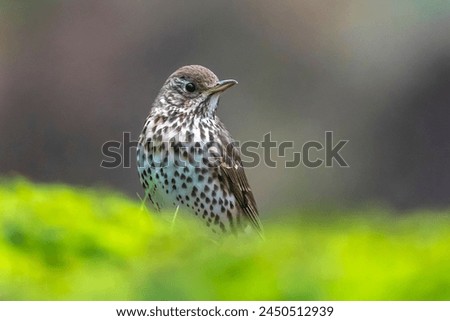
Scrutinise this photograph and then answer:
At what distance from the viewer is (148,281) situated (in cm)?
108

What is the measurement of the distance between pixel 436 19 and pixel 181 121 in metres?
6.09

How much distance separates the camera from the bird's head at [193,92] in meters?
5.12

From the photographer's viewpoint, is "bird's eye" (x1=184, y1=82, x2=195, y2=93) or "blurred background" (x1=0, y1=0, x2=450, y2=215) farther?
"blurred background" (x1=0, y1=0, x2=450, y2=215)

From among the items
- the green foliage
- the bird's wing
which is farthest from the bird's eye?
the green foliage

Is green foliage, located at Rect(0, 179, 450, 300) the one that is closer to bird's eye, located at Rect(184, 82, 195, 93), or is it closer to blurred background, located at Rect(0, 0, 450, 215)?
bird's eye, located at Rect(184, 82, 195, 93)

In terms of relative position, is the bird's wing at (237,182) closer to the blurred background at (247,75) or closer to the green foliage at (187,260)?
the green foliage at (187,260)

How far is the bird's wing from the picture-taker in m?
4.94

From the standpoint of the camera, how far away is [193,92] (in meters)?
5.23

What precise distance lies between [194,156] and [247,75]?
6389mm
